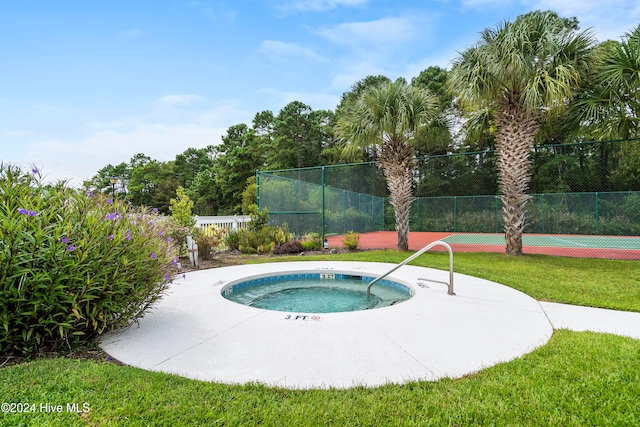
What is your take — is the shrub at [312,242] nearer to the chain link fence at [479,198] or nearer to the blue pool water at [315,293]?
the chain link fence at [479,198]

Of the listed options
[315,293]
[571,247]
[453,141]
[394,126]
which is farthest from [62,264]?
[453,141]

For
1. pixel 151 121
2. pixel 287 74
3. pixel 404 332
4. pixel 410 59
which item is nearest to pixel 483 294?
pixel 404 332

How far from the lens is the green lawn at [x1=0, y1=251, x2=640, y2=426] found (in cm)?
166

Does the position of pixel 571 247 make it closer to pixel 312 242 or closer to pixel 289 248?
pixel 312 242

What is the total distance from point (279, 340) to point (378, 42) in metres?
11.5

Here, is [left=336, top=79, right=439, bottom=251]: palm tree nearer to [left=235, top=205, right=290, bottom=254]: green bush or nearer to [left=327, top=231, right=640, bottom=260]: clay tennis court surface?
[left=327, top=231, right=640, bottom=260]: clay tennis court surface

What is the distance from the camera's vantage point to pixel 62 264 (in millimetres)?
2338

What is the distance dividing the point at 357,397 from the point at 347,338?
0.93 metres

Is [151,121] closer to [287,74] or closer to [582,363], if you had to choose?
[287,74]

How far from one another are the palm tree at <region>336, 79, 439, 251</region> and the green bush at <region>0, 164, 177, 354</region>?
7198 mm

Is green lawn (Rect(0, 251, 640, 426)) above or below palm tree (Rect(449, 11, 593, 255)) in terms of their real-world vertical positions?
below

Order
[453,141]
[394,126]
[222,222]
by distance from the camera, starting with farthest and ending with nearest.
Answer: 1. [453,141]
2. [222,222]
3. [394,126]

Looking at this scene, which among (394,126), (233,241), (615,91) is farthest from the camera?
(233,241)

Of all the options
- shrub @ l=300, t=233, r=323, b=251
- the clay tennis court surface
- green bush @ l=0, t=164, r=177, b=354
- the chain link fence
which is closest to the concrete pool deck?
green bush @ l=0, t=164, r=177, b=354
